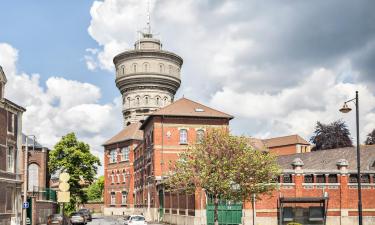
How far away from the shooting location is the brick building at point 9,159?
138 ft

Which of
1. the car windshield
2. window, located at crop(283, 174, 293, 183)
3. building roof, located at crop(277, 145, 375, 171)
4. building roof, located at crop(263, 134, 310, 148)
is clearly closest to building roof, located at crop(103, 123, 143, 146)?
building roof, located at crop(277, 145, 375, 171)

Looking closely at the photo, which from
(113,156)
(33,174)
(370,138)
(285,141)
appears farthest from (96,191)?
(33,174)

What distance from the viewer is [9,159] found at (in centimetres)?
4412

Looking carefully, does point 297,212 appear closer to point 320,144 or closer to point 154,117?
point 154,117

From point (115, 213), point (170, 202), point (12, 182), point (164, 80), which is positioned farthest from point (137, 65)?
point (12, 182)

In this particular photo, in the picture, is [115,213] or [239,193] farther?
[115,213]

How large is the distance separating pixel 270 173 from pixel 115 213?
56.0m

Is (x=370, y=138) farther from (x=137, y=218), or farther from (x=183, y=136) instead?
(x=137, y=218)

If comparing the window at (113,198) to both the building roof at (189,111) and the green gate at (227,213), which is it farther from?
the green gate at (227,213)

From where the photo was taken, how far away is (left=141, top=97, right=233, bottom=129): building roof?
201 ft

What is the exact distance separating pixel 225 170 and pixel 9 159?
17931mm

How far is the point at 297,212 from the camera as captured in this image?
45.7 m

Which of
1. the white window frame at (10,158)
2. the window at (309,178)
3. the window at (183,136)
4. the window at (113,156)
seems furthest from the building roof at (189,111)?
the window at (113,156)

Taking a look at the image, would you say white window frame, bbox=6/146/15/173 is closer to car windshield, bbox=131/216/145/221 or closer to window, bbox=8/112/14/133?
window, bbox=8/112/14/133
